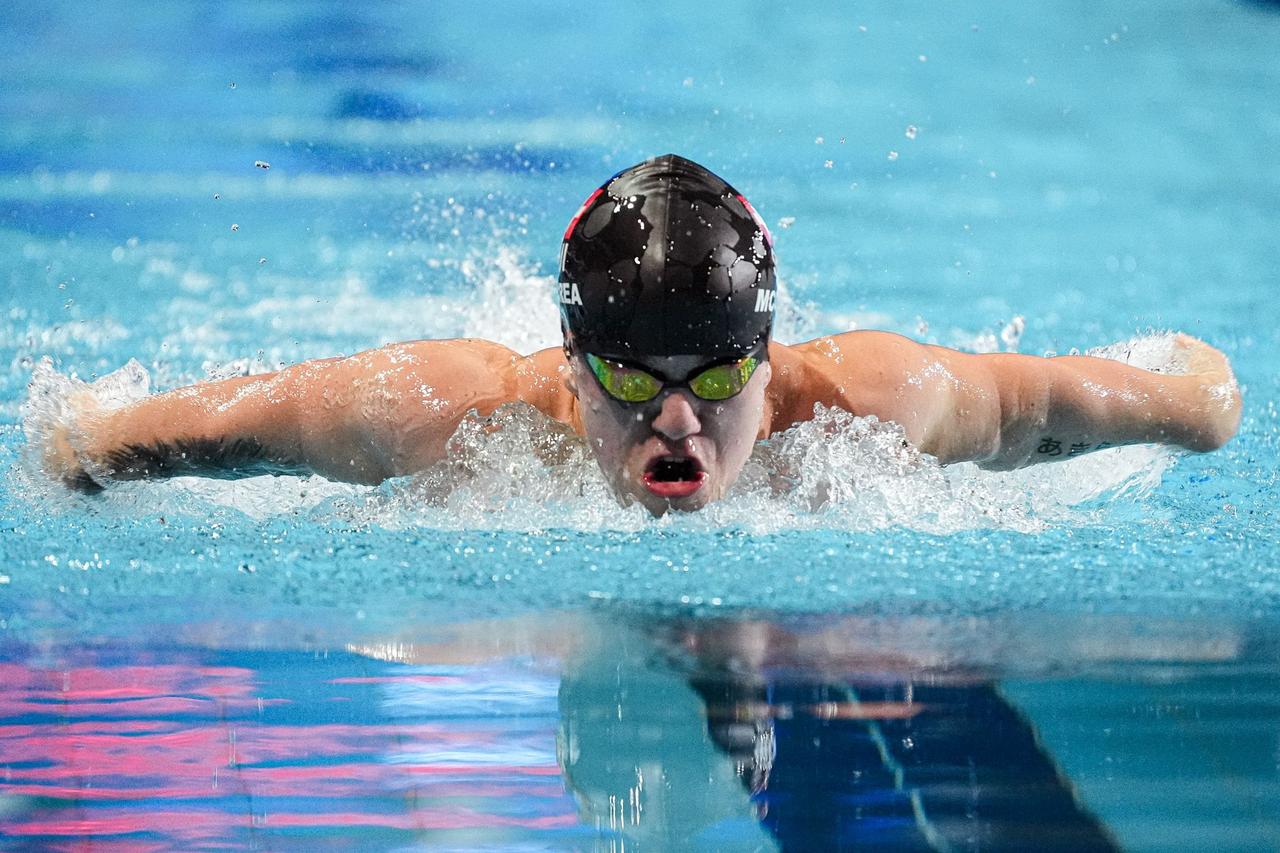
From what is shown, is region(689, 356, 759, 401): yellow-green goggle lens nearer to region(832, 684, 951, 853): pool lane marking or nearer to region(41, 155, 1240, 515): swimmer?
region(41, 155, 1240, 515): swimmer

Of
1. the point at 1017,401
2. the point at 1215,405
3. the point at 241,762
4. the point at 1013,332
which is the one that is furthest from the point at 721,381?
the point at 1013,332

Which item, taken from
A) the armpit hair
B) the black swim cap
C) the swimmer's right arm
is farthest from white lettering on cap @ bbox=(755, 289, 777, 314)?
the armpit hair

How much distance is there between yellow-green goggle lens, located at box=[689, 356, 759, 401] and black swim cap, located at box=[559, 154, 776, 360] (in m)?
0.02

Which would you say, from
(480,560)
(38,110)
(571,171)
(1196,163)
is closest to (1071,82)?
(1196,163)

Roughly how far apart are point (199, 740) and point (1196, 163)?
6399 mm

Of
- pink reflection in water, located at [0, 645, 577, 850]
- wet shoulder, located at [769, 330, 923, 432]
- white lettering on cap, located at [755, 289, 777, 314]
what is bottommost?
pink reflection in water, located at [0, 645, 577, 850]

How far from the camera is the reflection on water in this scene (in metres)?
1.51

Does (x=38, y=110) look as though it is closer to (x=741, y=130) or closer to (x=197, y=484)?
(x=741, y=130)

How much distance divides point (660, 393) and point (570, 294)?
25 cm

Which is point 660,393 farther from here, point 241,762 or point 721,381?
point 241,762

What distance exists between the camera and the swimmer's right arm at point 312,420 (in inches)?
103

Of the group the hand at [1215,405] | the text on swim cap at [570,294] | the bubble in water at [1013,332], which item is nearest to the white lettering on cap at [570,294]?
the text on swim cap at [570,294]

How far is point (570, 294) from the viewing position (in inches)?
95.6

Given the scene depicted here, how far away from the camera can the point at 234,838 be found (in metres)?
1.48
